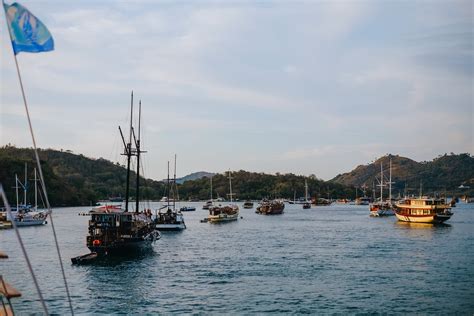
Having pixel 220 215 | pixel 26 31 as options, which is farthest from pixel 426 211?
pixel 26 31

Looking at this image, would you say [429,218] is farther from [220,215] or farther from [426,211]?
[220,215]

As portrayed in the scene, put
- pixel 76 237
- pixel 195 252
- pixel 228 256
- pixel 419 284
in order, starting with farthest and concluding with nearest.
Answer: pixel 76 237 < pixel 195 252 < pixel 228 256 < pixel 419 284

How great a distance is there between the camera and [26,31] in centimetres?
1148

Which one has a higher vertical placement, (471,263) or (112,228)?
(112,228)

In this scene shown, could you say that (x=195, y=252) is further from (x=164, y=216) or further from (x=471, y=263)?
(x=164, y=216)

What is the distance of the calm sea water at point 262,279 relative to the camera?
3189 centimetres

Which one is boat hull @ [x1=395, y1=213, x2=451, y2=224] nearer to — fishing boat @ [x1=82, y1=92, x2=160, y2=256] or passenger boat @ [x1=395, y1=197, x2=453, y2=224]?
passenger boat @ [x1=395, y1=197, x2=453, y2=224]

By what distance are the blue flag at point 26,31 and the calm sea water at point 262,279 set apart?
2195 cm

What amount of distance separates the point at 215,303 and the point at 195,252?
2885cm

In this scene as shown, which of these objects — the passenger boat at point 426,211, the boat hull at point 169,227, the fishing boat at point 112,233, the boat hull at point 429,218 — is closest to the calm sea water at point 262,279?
the fishing boat at point 112,233

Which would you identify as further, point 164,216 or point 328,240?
point 164,216

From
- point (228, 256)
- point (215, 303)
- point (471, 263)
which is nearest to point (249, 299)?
point (215, 303)

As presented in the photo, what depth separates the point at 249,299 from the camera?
33531mm

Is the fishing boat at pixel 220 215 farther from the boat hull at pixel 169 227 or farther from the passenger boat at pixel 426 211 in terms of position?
the passenger boat at pixel 426 211
